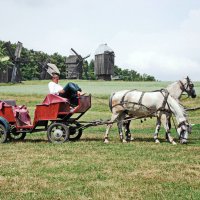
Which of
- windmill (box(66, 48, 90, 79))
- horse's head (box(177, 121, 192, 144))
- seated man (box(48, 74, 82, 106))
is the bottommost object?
horse's head (box(177, 121, 192, 144))

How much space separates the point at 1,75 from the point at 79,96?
276 ft

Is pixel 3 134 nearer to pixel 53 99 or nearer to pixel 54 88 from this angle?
pixel 53 99

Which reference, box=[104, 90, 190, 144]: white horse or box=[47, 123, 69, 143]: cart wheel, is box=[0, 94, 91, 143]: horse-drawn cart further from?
box=[104, 90, 190, 144]: white horse

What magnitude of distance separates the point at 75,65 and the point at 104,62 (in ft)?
60.2

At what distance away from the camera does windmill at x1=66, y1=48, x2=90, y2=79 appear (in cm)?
10294

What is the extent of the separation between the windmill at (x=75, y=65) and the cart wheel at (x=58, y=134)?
88334mm

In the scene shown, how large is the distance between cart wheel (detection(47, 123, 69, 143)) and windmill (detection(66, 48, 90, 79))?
88.3 m

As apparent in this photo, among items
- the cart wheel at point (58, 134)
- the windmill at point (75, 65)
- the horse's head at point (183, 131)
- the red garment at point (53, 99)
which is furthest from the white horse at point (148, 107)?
the windmill at point (75, 65)

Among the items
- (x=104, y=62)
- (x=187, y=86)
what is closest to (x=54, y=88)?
(x=187, y=86)

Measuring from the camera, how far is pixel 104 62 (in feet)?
293

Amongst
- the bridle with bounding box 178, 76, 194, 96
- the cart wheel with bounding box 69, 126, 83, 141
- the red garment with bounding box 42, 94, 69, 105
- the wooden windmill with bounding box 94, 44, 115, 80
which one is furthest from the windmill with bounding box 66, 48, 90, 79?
the red garment with bounding box 42, 94, 69, 105

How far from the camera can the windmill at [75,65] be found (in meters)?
103

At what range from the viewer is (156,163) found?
9.84 m

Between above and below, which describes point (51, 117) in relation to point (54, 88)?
below
